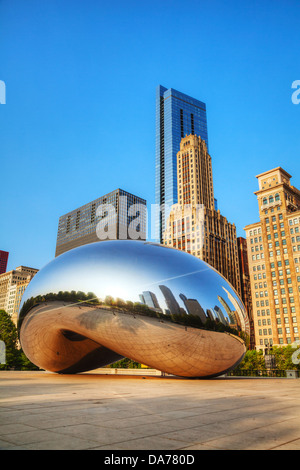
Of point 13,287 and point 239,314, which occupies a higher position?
point 13,287

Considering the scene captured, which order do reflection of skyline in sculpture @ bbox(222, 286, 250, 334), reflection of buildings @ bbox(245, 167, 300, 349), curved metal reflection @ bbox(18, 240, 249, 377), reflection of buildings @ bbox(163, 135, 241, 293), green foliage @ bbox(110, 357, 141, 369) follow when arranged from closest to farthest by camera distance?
curved metal reflection @ bbox(18, 240, 249, 377), reflection of skyline in sculpture @ bbox(222, 286, 250, 334), green foliage @ bbox(110, 357, 141, 369), reflection of buildings @ bbox(245, 167, 300, 349), reflection of buildings @ bbox(163, 135, 241, 293)

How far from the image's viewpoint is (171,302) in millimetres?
11055

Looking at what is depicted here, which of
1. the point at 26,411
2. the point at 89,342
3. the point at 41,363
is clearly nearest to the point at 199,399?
the point at 26,411

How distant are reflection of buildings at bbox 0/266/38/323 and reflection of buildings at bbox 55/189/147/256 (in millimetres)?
27676

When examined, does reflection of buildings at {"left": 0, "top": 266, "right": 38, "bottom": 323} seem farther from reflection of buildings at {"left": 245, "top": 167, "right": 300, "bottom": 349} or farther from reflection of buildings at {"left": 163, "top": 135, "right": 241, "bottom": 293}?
reflection of buildings at {"left": 245, "top": 167, "right": 300, "bottom": 349}

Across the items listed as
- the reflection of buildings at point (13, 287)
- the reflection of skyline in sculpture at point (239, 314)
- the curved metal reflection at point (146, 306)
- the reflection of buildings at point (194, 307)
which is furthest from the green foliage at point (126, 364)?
the reflection of buildings at point (13, 287)

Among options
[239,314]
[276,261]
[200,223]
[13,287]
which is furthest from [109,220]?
[239,314]

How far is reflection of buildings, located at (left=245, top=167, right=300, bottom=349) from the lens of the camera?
296 ft

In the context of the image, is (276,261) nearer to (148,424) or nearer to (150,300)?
(150,300)

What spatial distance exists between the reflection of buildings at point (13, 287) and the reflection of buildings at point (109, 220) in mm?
27676

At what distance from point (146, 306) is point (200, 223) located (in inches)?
→ 4505

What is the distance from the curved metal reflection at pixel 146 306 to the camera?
11.1m

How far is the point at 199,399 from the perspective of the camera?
291 inches

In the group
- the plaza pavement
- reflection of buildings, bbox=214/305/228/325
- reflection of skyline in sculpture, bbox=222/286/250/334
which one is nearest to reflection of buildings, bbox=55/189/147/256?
reflection of skyline in sculpture, bbox=222/286/250/334
